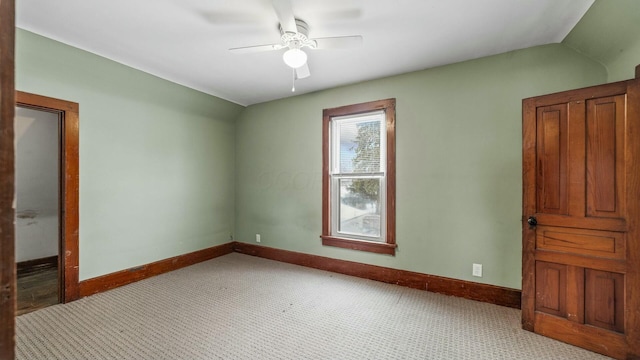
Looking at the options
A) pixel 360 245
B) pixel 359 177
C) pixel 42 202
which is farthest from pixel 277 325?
pixel 42 202

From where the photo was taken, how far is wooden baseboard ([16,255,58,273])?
3.57 metres

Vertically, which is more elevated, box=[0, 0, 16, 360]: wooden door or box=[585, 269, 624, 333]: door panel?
box=[0, 0, 16, 360]: wooden door

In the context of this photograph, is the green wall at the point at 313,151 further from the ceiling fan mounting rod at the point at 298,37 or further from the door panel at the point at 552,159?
the ceiling fan mounting rod at the point at 298,37

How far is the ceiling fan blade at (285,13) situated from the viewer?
A: 1620 mm

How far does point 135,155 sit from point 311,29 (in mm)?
2574

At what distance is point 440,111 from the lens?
2.88 m

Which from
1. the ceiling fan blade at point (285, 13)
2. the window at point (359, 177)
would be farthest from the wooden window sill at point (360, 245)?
the ceiling fan blade at point (285, 13)

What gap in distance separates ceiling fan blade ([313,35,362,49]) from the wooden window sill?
2.20m

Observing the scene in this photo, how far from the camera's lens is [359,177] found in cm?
344

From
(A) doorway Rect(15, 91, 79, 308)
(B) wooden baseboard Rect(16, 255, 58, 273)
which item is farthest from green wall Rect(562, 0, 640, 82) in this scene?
(B) wooden baseboard Rect(16, 255, 58, 273)

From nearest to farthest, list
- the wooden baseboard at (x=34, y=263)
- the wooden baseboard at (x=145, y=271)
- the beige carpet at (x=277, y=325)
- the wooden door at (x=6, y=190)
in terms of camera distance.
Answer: the wooden door at (x=6, y=190) < the beige carpet at (x=277, y=325) < the wooden baseboard at (x=145, y=271) < the wooden baseboard at (x=34, y=263)

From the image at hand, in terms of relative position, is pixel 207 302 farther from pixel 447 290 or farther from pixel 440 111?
pixel 440 111

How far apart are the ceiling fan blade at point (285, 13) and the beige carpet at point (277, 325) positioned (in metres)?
2.34

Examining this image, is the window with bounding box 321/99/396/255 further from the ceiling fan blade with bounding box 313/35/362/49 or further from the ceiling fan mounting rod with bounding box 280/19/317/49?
the ceiling fan mounting rod with bounding box 280/19/317/49
